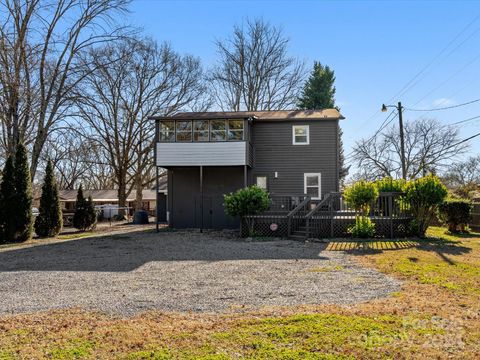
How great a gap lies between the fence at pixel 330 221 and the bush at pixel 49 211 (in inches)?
357

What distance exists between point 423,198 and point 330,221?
3.12 metres

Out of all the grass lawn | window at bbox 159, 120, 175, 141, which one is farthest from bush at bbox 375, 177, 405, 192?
A: window at bbox 159, 120, 175, 141

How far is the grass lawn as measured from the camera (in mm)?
3533

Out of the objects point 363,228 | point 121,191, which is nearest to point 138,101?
point 121,191

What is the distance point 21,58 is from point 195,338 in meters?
19.4

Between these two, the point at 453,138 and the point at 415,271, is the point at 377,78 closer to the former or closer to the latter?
the point at 415,271

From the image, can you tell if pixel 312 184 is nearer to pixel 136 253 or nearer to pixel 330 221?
pixel 330 221

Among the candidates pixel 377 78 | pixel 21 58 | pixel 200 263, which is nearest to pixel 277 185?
pixel 377 78

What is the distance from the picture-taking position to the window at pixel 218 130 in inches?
700

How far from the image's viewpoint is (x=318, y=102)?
3136cm

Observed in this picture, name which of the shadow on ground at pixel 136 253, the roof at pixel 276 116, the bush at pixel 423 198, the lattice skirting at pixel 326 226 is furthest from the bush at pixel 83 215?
the bush at pixel 423 198

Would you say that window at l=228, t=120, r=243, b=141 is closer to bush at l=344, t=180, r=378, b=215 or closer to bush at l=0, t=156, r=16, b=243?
bush at l=344, t=180, r=378, b=215

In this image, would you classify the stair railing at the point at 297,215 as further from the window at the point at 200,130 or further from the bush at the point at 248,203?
the window at the point at 200,130

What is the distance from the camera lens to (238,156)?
682 inches
